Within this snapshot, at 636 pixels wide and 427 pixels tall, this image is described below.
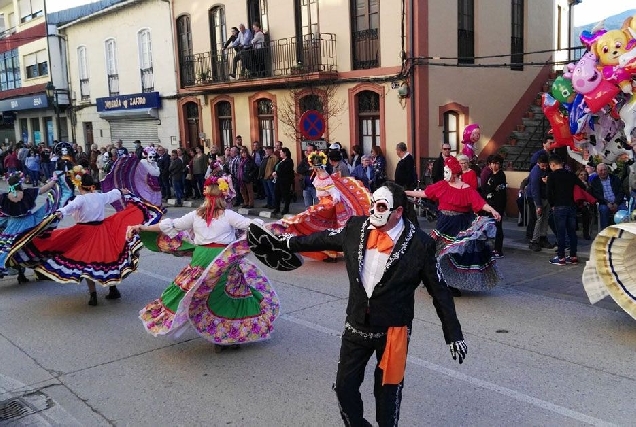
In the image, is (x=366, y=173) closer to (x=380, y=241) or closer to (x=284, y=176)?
(x=284, y=176)

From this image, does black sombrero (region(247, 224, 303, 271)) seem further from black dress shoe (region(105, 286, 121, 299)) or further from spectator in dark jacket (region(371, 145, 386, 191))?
spectator in dark jacket (region(371, 145, 386, 191))

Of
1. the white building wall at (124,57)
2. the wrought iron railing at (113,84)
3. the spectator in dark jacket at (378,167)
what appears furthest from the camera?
the wrought iron railing at (113,84)

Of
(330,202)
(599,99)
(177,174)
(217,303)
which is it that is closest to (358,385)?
(217,303)

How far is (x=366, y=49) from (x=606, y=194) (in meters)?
8.38

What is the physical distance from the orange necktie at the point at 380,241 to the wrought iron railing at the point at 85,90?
29.2m

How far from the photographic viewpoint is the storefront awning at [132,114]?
84.6 feet

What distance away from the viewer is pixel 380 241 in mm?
4023

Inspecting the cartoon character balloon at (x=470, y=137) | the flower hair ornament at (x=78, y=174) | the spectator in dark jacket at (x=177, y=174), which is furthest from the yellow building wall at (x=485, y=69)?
the flower hair ornament at (x=78, y=174)

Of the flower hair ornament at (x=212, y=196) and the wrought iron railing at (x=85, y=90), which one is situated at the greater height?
the wrought iron railing at (x=85, y=90)

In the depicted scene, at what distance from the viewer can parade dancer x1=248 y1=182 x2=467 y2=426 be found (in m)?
3.96

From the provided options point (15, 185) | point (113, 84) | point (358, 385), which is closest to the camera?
point (358, 385)

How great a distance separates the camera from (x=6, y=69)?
38.5 m

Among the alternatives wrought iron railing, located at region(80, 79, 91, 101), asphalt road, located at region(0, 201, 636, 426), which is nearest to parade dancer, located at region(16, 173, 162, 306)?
asphalt road, located at region(0, 201, 636, 426)

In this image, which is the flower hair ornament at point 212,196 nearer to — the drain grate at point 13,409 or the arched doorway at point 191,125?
the drain grate at point 13,409
